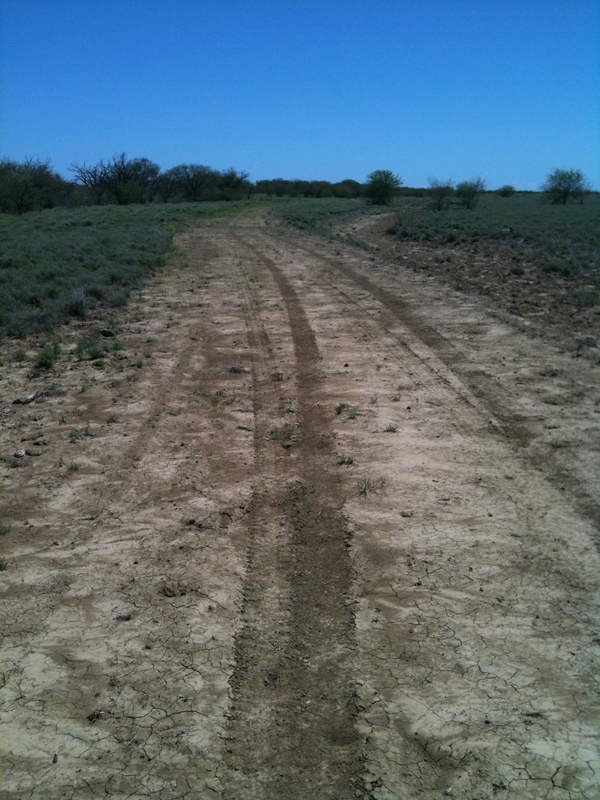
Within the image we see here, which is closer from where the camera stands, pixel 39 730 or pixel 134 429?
pixel 39 730

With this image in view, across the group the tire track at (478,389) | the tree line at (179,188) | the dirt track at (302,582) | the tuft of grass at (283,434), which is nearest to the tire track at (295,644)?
the dirt track at (302,582)

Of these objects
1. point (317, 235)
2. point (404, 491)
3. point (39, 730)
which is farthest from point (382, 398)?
point (317, 235)

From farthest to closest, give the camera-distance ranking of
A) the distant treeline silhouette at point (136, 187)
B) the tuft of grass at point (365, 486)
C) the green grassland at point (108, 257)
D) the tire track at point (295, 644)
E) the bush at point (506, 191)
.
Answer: the bush at point (506, 191) → the distant treeline silhouette at point (136, 187) → the green grassland at point (108, 257) → the tuft of grass at point (365, 486) → the tire track at point (295, 644)

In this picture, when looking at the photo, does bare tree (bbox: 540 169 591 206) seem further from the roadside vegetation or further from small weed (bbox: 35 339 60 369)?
small weed (bbox: 35 339 60 369)

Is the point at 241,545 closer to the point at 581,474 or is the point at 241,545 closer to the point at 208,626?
the point at 208,626

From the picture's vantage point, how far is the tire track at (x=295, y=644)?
314 cm

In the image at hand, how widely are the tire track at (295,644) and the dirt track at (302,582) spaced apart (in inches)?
0.6

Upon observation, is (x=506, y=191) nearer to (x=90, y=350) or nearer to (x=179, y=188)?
(x=179, y=188)

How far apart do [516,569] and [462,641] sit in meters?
0.91

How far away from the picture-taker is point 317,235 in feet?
88.2

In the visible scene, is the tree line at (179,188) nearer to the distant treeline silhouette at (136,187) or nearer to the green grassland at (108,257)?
the distant treeline silhouette at (136,187)

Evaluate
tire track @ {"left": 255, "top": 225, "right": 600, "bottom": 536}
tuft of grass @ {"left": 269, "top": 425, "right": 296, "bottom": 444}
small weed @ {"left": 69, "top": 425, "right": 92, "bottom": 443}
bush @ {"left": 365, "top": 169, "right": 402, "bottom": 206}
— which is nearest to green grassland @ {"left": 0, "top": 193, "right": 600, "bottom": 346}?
small weed @ {"left": 69, "top": 425, "right": 92, "bottom": 443}

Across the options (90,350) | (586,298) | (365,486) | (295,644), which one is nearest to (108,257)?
(90,350)

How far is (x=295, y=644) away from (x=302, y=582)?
61 centimetres
